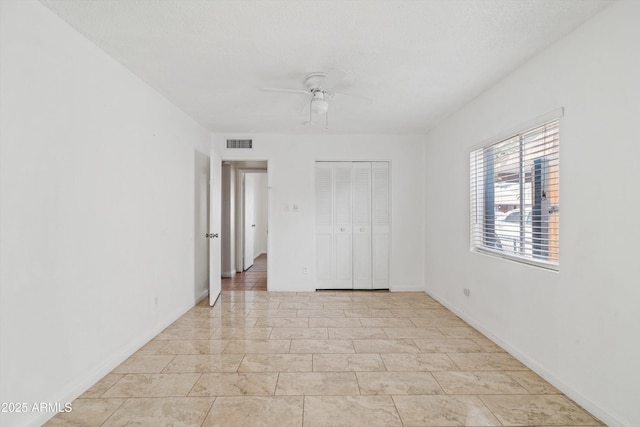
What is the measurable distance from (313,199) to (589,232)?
3.74 m

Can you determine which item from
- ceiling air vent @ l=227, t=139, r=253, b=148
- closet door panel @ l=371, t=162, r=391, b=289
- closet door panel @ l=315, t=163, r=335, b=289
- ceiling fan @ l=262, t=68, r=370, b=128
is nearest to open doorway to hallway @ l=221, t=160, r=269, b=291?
ceiling air vent @ l=227, t=139, r=253, b=148

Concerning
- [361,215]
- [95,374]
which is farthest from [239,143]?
[95,374]

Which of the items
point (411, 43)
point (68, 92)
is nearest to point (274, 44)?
point (411, 43)

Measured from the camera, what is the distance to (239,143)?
5258 millimetres

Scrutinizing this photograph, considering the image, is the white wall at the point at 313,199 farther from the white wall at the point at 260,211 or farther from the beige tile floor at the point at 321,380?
the white wall at the point at 260,211

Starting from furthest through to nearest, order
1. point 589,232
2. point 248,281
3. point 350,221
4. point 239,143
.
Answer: point 248,281 < point 350,221 < point 239,143 < point 589,232

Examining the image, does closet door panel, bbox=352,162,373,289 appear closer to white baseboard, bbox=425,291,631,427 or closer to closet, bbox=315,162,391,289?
closet, bbox=315,162,391,289

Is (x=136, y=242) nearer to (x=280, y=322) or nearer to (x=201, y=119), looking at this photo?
(x=280, y=322)

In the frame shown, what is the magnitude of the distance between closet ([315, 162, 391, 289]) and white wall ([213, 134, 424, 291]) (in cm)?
13

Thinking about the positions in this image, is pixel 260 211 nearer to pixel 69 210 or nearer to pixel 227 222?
pixel 227 222

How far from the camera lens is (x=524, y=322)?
2766 mm

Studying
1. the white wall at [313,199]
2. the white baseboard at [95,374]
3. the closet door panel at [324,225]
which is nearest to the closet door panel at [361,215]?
the white wall at [313,199]

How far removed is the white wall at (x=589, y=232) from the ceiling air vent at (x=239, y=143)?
358cm

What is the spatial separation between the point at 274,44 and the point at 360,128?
8.74 ft
